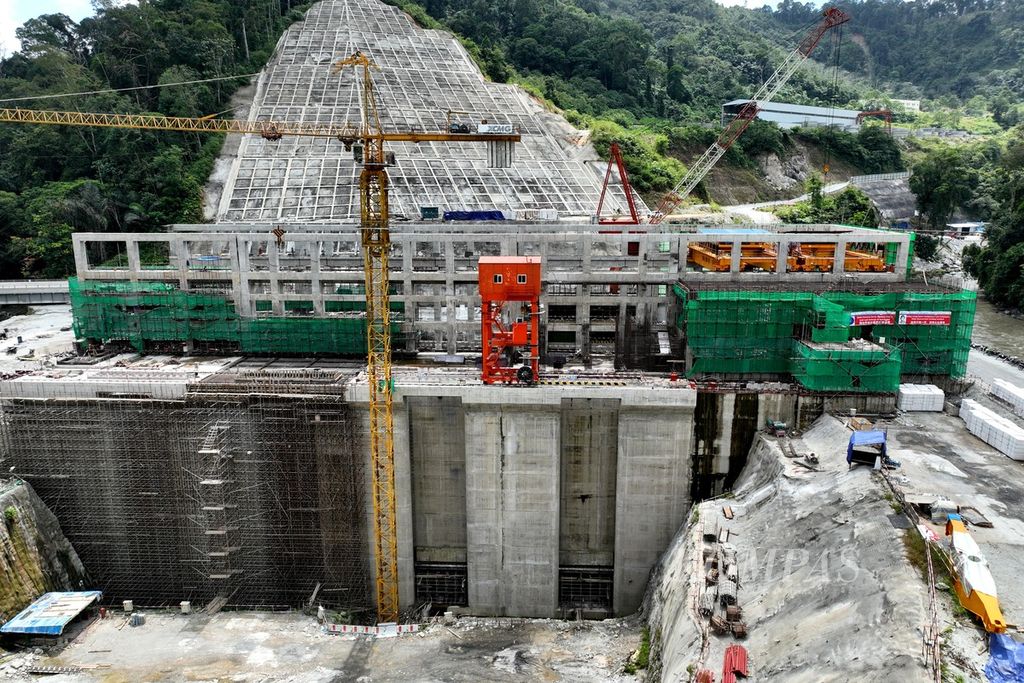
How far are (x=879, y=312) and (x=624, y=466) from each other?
18965 millimetres

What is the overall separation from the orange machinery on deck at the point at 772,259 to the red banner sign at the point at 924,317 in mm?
9466

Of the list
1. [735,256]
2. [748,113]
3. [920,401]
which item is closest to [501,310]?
[735,256]

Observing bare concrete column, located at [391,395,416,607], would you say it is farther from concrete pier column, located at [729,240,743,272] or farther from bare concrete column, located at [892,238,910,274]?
bare concrete column, located at [892,238,910,274]

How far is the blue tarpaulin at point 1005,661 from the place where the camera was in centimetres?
2031

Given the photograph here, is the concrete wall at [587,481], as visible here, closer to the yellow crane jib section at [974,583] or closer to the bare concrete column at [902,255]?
the yellow crane jib section at [974,583]

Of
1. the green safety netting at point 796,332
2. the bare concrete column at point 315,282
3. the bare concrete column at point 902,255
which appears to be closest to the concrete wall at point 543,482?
the green safety netting at point 796,332

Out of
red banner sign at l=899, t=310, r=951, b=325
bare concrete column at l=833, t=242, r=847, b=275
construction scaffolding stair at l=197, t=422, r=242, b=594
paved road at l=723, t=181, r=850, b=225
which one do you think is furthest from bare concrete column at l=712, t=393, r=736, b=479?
paved road at l=723, t=181, r=850, b=225

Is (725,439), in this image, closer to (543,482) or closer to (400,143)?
(543,482)

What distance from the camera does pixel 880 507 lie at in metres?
28.3

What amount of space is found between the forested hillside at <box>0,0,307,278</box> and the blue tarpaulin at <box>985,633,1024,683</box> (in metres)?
82.9

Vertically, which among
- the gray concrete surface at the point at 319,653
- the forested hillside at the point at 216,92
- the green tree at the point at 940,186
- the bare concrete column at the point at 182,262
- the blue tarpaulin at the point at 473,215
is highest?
the forested hillside at the point at 216,92

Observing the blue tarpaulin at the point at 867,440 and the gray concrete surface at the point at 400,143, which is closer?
the blue tarpaulin at the point at 867,440

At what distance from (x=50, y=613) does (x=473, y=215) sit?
52.6 metres

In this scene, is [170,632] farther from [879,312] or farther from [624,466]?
[879,312]
